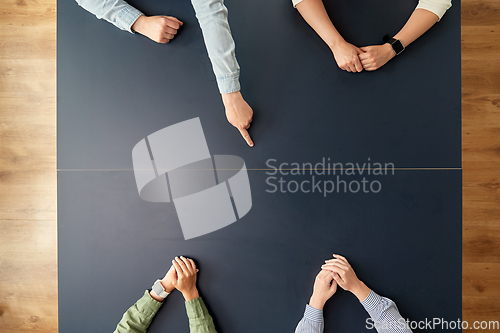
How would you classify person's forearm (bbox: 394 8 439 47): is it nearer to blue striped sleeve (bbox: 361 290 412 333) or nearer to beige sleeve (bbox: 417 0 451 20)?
beige sleeve (bbox: 417 0 451 20)

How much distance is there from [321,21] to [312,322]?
153 centimetres

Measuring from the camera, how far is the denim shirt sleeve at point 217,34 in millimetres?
1234

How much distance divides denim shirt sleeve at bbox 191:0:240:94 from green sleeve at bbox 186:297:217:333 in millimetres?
1175

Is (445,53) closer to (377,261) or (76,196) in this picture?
(377,261)

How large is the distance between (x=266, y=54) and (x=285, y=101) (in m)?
0.27

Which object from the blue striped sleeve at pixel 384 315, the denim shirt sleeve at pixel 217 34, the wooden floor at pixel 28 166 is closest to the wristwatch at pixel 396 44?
the denim shirt sleeve at pixel 217 34

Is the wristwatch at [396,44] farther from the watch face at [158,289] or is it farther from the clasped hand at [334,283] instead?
the watch face at [158,289]

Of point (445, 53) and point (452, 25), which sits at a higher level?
point (452, 25)

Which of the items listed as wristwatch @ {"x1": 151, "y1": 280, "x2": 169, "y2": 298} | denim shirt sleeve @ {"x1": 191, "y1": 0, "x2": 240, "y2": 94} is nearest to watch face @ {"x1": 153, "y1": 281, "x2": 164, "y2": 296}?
wristwatch @ {"x1": 151, "y1": 280, "x2": 169, "y2": 298}

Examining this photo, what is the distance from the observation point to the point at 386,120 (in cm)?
139

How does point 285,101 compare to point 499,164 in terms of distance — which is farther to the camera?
point 499,164

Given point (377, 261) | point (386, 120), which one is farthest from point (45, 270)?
point (386, 120)

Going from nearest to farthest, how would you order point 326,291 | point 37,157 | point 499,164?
point 326,291 → point 499,164 → point 37,157

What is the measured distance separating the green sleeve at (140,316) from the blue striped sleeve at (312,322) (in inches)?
29.9
